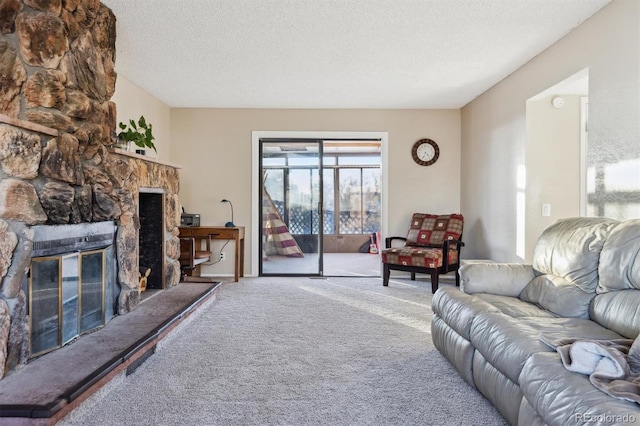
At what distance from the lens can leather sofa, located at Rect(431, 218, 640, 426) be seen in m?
1.36

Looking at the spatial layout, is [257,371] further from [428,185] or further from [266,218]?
[428,185]

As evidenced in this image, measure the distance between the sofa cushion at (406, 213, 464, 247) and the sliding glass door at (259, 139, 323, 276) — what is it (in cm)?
133

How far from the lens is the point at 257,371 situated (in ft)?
8.04

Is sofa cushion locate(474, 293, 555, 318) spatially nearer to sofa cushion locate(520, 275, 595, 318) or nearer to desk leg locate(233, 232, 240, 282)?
sofa cushion locate(520, 275, 595, 318)

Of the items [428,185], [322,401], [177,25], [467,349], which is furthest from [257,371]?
[428,185]

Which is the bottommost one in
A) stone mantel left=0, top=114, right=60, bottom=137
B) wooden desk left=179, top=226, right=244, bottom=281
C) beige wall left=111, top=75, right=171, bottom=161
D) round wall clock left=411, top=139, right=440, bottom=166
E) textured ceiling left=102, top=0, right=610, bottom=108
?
wooden desk left=179, top=226, right=244, bottom=281

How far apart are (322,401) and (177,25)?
287 cm

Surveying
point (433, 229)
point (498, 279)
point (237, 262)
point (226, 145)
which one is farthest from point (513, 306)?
point (226, 145)

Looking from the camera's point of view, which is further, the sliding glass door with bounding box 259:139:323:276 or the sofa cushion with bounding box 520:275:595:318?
the sliding glass door with bounding box 259:139:323:276

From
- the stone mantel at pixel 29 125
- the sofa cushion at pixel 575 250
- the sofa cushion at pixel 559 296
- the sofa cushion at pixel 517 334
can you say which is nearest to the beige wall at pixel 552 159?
the sofa cushion at pixel 575 250

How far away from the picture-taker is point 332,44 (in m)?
3.48

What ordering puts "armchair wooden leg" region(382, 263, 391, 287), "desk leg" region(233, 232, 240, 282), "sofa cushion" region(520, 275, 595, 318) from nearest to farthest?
"sofa cushion" region(520, 275, 595, 318) → "armchair wooden leg" region(382, 263, 391, 287) → "desk leg" region(233, 232, 240, 282)

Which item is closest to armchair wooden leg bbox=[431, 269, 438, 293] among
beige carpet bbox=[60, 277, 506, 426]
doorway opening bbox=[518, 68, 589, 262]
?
beige carpet bbox=[60, 277, 506, 426]

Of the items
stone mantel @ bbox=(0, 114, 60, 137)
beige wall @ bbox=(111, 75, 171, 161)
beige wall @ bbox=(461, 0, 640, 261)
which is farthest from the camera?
beige wall @ bbox=(111, 75, 171, 161)
